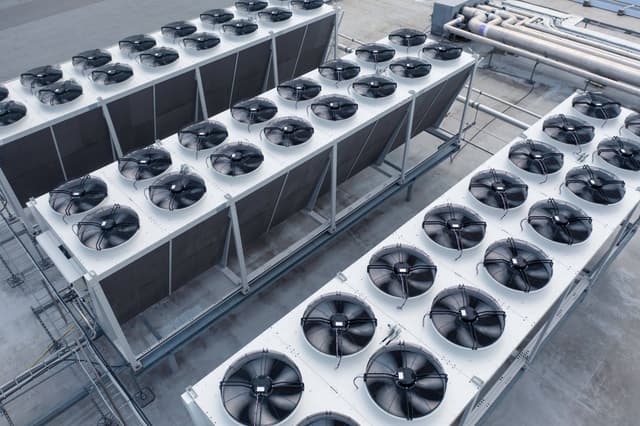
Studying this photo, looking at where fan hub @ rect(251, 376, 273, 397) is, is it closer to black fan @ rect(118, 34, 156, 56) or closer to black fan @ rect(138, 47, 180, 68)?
black fan @ rect(138, 47, 180, 68)

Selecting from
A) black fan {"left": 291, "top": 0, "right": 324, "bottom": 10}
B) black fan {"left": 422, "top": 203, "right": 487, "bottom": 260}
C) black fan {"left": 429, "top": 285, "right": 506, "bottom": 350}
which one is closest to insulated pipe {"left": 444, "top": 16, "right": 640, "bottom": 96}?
black fan {"left": 291, "top": 0, "right": 324, "bottom": 10}

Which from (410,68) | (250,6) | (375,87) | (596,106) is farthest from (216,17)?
(596,106)

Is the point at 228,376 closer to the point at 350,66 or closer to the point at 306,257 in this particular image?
the point at 306,257

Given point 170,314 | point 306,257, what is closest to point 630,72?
point 306,257

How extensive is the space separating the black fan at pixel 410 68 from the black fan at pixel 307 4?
271 inches

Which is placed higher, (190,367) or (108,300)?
(108,300)

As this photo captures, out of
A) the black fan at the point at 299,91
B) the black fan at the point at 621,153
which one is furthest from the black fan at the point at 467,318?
the black fan at the point at 299,91

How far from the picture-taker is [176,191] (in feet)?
40.8

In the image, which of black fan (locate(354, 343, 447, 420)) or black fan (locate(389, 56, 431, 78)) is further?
black fan (locate(389, 56, 431, 78))

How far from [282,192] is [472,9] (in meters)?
20.0

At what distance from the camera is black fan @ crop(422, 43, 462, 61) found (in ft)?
59.1

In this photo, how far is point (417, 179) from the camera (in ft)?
62.7

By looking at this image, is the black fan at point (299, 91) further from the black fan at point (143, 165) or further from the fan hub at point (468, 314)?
the fan hub at point (468, 314)

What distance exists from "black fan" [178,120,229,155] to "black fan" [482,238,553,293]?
320 inches
